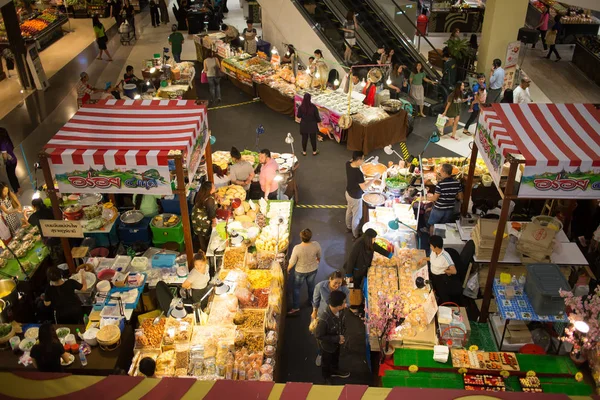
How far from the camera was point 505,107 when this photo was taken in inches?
332

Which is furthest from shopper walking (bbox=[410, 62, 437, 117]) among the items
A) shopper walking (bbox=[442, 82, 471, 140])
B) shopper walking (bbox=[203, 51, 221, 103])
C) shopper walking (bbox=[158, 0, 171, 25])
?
shopper walking (bbox=[158, 0, 171, 25])

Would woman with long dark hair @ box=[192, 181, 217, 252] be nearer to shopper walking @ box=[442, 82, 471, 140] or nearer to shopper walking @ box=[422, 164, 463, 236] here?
shopper walking @ box=[422, 164, 463, 236]

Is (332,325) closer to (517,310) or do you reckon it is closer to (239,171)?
(517,310)

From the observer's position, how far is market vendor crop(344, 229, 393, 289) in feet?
25.9

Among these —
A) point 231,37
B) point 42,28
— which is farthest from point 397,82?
point 42,28

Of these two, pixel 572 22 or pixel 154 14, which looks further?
pixel 154 14

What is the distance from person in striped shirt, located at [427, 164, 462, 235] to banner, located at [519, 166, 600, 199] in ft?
6.56

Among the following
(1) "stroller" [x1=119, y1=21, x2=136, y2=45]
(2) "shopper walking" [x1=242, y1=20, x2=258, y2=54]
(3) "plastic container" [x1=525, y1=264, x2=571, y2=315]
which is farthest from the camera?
(1) "stroller" [x1=119, y1=21, x2=136, y2=45]

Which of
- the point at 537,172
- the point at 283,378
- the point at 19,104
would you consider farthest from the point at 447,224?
the point at 19,104

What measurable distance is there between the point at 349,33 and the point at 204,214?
9.69 meters

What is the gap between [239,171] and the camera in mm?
10016

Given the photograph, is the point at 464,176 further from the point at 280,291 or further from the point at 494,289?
the point at 280,291

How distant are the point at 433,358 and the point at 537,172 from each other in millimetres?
2621

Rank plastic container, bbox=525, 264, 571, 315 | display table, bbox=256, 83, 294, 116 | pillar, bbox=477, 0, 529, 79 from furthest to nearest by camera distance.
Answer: pillar, bbox=477, 0, 529, 79, display table, bbox=256, 83, 294, 116, plastic container, bbox=525, 264, 571, 315
